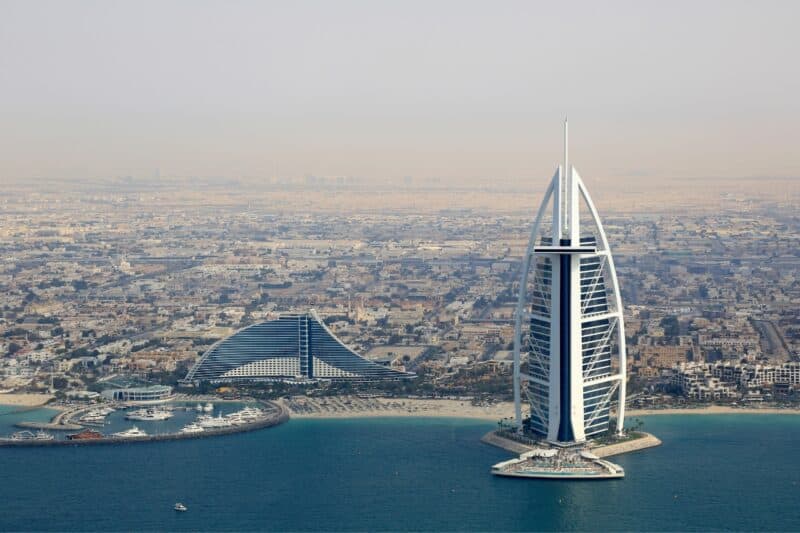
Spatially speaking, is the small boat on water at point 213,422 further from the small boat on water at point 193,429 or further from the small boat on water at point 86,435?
the small boat on water at point 86,435

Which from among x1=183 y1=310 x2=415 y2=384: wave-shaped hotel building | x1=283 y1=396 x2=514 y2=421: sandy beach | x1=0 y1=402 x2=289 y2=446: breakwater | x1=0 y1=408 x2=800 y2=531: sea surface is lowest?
x1=0 y1=408 x2=800 y2=531: sea surface

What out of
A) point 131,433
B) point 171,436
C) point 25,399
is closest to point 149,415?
point 131,433

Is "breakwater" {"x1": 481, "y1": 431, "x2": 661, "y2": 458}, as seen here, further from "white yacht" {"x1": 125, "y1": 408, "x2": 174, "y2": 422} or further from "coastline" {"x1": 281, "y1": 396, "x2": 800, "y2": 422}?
"white yacht" {"x1": 125, "y1": 408, "x2": 174, "y2": 422}

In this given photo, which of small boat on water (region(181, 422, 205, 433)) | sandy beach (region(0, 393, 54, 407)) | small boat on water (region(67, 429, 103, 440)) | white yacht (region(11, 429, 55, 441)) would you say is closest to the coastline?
small boat on water (region(181, 422, 205, 433))

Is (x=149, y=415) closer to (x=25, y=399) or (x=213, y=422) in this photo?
(x=213, y=422)

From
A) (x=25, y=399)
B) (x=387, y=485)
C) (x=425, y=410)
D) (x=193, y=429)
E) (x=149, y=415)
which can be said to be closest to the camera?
(x=387, y=485)

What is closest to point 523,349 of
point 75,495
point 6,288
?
point 75,495
